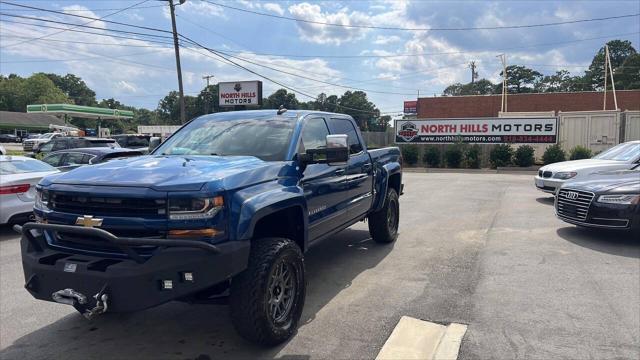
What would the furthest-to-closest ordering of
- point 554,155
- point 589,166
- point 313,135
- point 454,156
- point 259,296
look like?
point 454,156 → point 554,155 → point 589,166 → point 313,135 → point 259,296

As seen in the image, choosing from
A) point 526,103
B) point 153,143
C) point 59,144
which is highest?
point 526,103

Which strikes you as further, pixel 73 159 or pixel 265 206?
pixel 73 159

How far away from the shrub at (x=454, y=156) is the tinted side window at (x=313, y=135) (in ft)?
64.0

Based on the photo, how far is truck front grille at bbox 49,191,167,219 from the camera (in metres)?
3.24

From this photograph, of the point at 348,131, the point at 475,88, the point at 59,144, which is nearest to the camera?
the point at 348,131

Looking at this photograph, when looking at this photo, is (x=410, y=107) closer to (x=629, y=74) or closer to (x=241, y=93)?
(x=629, y=74)

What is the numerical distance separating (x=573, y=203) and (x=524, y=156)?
15877mm

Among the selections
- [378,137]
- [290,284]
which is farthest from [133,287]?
[378,137]

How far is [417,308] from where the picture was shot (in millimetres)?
4684

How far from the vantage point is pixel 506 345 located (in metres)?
3.88

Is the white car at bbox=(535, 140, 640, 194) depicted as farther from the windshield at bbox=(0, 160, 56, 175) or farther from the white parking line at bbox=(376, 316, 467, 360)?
the windshield at bbox=(0, 160, 56, 175)

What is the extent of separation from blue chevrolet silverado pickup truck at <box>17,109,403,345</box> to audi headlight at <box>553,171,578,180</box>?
8663 mm

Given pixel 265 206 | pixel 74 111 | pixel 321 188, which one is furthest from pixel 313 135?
pixel 74 111

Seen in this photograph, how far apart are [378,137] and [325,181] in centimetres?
2751
